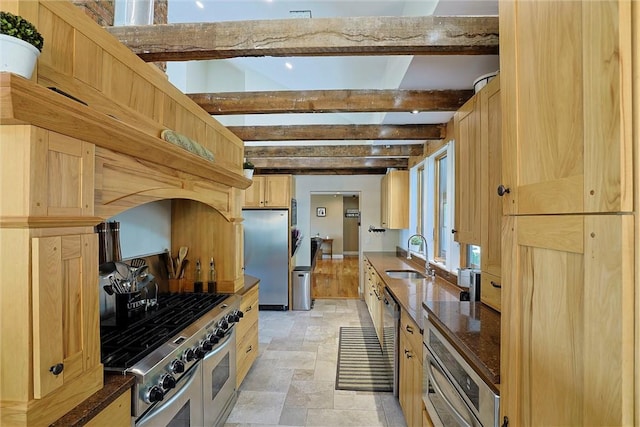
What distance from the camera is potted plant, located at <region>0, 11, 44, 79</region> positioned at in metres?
0.77

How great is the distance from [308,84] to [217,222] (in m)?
2.99

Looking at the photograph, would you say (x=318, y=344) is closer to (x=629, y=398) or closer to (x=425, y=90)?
(x=425, y=90)

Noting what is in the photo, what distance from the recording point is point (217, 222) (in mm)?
2721

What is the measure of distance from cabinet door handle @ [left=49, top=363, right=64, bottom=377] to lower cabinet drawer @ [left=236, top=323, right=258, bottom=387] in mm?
1844

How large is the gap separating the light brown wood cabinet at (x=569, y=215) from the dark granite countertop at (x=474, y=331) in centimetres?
16

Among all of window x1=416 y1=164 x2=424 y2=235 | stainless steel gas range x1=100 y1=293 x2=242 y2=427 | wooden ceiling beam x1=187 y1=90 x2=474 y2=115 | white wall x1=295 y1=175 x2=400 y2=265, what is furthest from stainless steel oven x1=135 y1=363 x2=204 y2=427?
white wall x1=295 y1=175 x2=400 y2=265

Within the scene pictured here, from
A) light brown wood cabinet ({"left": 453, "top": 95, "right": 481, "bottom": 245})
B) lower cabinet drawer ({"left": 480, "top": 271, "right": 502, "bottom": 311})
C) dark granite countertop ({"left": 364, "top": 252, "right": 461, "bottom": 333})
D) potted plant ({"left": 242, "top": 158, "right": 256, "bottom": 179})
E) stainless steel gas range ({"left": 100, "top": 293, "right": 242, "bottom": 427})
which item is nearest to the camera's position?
stainless steel gas range ({"left": 100, "top": 293, "right": 242, "bottom": 427})

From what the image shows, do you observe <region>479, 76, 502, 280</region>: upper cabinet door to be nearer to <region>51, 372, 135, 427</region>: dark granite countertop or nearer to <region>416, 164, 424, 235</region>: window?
<region>51, 372, 135, 427</region>: dark granite countertop

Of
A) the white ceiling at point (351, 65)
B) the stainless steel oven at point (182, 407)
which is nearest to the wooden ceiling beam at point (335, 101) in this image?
the white ceiling at point (351, 65)

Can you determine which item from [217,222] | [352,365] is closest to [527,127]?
[217,222]

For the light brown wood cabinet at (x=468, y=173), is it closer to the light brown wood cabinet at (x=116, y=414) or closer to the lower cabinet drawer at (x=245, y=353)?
the light brown wood cabinet at (x=116, y=414)

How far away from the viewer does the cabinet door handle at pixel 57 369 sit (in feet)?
3.00

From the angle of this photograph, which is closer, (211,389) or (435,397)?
(435,397)

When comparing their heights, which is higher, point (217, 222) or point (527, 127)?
point (527, 127)
